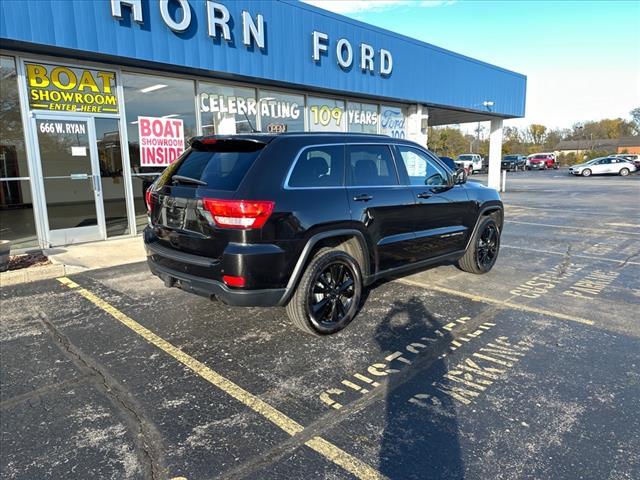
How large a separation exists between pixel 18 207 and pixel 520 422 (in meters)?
11.2

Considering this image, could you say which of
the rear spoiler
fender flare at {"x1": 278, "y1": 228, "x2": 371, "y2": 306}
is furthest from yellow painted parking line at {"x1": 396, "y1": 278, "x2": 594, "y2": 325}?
the rear spoiler

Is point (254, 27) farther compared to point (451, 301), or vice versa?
point (254, 27)

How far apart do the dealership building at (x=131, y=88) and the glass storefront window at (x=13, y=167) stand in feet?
0.09

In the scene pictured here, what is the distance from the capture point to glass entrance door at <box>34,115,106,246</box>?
8.11m

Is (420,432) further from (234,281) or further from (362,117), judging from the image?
(362,117)

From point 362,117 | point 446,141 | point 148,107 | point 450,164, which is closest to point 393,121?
point 362,117

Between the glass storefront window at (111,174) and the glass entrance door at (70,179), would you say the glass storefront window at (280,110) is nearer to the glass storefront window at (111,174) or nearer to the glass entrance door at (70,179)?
the glass storefront window at (111,174)

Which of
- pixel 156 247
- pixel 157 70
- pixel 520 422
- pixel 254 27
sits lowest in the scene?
pixel 520 422

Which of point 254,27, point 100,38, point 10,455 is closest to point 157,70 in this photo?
point 100,38

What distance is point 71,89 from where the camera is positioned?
8.33 meters

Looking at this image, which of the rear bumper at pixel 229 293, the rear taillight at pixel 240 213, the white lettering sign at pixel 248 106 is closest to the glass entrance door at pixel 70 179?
the white lettering sign at pixel 248 106

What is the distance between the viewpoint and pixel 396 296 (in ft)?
17.6

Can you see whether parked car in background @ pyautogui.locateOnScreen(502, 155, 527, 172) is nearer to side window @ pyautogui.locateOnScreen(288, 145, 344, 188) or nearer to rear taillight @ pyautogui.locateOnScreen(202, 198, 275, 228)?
side window @ pyautogui.locateOnScreen(288, 145, 344, 188)

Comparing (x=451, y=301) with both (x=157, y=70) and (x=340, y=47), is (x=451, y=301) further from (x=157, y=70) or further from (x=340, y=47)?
(x=340, y=47)
